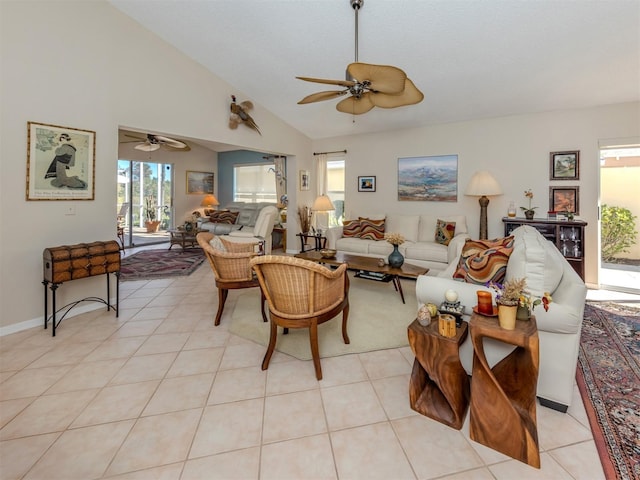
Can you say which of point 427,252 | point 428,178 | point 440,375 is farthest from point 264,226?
point 440,375

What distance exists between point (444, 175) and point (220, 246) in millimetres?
4008

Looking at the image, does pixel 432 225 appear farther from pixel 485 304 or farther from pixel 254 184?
pixel 254 184

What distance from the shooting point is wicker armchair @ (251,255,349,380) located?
6.65ft

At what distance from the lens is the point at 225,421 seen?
173cm

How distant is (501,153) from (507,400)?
4464 millimetres

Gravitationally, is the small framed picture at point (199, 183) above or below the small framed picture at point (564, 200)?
above

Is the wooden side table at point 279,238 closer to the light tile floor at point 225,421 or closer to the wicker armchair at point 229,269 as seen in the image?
the wicker armchair at point 229,269

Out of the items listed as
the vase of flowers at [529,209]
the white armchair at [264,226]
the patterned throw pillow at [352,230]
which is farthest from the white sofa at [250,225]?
the vase of flowers at [529,209]

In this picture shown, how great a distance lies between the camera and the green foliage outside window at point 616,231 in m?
5.10

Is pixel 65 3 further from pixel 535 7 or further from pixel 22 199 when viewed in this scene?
pixel 535 7

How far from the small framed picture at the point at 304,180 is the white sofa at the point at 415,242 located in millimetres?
1592

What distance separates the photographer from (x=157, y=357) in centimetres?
242

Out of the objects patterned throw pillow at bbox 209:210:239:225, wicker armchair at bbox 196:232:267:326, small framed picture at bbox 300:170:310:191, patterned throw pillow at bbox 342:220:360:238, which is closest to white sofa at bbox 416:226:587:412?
wicker armchair at bbox 196:232:267:326

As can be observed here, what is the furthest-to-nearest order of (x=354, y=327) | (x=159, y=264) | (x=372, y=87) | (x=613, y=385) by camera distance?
(x=159, y=264) → (x=354, y=327) → (x=372, y=87) → (x=613, y=385)
